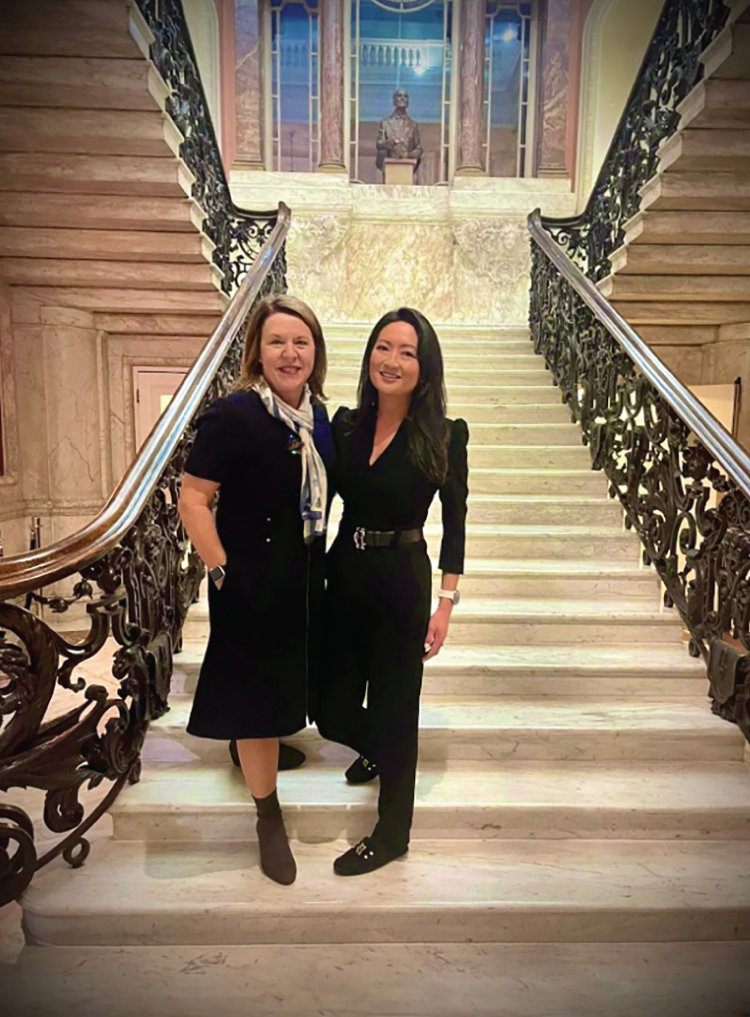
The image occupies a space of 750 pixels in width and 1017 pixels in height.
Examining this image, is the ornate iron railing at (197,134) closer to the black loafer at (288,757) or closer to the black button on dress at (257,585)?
the black button on dress at (257,585)

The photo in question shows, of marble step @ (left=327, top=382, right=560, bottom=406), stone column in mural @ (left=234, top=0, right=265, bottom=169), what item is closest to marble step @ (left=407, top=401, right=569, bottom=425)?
marble step @ (left=327, top=382, right=560, bottom=406)

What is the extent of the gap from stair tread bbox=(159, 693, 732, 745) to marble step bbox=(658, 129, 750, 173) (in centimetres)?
342

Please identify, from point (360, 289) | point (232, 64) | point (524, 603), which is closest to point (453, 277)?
point (360, 289)

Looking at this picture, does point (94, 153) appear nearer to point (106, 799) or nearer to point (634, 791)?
point (106, 799)

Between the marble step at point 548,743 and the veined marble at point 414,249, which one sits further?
the veined marble at point 414,249

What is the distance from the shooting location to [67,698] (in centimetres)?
429

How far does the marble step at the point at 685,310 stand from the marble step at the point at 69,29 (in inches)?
174

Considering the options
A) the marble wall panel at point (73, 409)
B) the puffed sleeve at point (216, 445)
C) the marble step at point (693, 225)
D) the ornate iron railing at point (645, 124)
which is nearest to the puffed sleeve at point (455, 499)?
the puffed sleeve at point (216, 445)

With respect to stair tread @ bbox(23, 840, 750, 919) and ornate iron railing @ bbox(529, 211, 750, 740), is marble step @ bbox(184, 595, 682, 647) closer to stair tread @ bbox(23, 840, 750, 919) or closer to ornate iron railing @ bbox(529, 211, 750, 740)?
ornate iron railing @ bbox(529, 211, 750, 740)

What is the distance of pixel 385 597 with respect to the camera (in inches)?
79.8

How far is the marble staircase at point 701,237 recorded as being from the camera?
12.7ft

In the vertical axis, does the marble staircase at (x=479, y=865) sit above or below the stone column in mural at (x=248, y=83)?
below

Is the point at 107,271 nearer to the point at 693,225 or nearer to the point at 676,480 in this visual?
the point at 693,225

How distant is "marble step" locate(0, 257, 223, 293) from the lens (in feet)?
18.3
